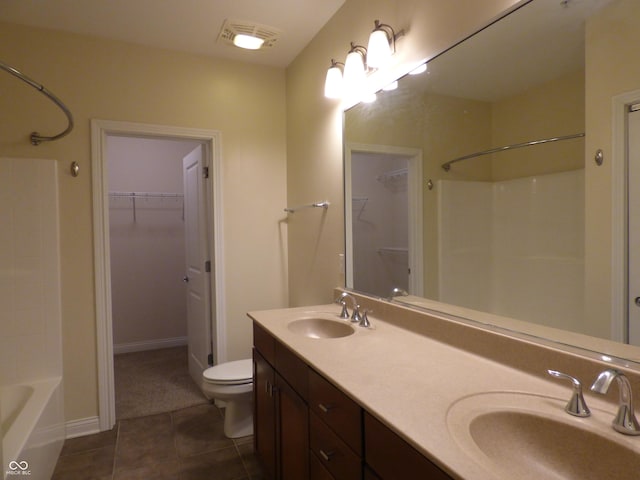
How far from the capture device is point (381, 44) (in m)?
1.71

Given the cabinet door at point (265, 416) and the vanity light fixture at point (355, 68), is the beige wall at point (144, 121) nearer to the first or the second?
the cabinet door at point (265, 416)

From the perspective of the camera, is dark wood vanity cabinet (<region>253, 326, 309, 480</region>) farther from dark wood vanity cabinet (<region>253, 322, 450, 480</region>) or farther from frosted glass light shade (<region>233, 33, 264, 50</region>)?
frosted glass light shade (<region>233, 33, 264, 50</region>)

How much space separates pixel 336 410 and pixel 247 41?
92.5 inches

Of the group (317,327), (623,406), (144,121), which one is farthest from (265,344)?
(144,121)

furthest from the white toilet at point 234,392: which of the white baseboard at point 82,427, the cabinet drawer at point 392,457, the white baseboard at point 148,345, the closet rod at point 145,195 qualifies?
the closet rod at point 145,195

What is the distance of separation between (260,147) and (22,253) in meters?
1.68

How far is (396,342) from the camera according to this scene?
1.48m

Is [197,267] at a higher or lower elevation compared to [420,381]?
higher

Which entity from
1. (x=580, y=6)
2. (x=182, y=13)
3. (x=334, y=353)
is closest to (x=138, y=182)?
(x=182, y=13)

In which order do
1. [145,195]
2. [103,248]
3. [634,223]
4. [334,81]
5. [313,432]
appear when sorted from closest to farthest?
[634,223]
[313,432]
[334,81]
[103,248]
[145,195]

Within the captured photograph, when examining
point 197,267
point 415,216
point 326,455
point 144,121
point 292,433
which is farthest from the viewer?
point 197,267

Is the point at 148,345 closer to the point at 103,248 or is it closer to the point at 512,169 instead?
the point at 103,248

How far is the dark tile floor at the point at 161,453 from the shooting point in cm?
202

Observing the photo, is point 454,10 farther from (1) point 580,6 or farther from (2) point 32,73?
(2) point 32,73
